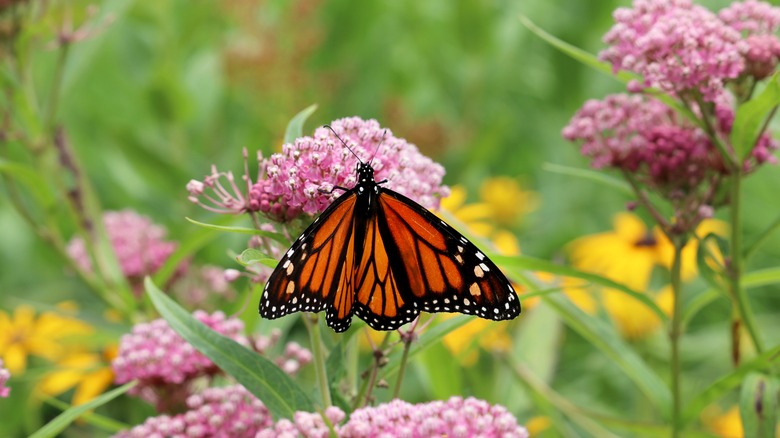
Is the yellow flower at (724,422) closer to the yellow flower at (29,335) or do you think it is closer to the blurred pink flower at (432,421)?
the blurred pink flower at (432,421)

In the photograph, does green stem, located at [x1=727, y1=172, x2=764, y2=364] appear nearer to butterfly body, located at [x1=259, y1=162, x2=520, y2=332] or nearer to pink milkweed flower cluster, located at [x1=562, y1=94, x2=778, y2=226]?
pink milkweed flower cluster, located at [x1=562, y1=94, x2=778, y2=226]

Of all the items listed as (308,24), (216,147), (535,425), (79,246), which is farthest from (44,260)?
(535,425)

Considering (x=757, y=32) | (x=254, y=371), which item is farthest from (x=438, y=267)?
(x=757, y=32)

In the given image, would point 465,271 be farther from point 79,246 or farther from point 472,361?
point 79,246

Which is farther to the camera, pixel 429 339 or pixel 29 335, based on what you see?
pixel 29 335

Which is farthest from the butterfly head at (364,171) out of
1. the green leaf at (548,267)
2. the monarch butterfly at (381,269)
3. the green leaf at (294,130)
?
the green leaf at (548,267)

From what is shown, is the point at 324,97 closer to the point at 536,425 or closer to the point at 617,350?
the point at 536,425

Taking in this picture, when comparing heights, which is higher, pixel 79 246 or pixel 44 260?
pixel 44 260
